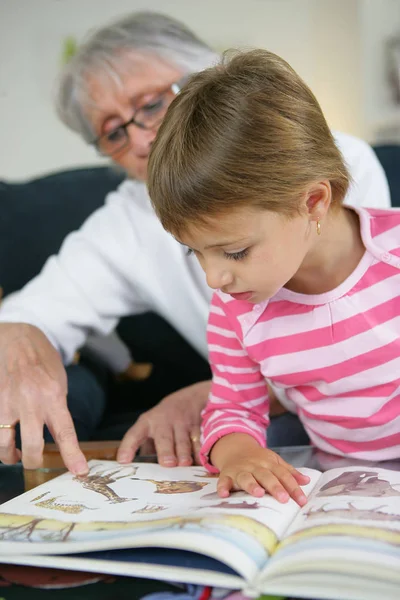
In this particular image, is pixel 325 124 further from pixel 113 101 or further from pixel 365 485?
pixel 113 101

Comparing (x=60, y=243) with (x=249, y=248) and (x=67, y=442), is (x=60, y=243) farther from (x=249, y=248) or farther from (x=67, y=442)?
(x=249, y=248)

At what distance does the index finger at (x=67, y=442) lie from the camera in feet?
2.97

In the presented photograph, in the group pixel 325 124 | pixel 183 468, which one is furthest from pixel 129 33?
pixel 183 468

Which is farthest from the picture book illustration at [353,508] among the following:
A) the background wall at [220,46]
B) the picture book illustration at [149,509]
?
the background wall at [220,46]

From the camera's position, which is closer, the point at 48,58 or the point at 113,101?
the point at 113,101

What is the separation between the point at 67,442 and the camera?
94 centimetres

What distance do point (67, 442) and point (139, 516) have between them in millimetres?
262

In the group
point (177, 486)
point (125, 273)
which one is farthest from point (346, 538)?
point (125, 273)

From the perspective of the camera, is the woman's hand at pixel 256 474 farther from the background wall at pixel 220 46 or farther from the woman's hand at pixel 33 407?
the background wall at pixel 220 46

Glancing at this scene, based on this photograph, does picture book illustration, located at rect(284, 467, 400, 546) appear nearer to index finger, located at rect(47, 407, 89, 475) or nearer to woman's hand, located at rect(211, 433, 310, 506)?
woman's hand, located at rect(211, 433, 310, 506)

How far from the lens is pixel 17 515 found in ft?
2.43

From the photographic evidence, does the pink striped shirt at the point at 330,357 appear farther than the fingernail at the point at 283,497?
Yes

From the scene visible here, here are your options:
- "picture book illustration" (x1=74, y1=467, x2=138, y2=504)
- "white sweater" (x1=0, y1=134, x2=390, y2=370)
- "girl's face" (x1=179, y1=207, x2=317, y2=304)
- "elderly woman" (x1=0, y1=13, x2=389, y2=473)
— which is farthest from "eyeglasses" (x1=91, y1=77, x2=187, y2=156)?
"picture book illustration" (x1=74, y1=467, x2=138, y2=504)

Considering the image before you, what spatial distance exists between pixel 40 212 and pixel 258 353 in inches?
40.5
